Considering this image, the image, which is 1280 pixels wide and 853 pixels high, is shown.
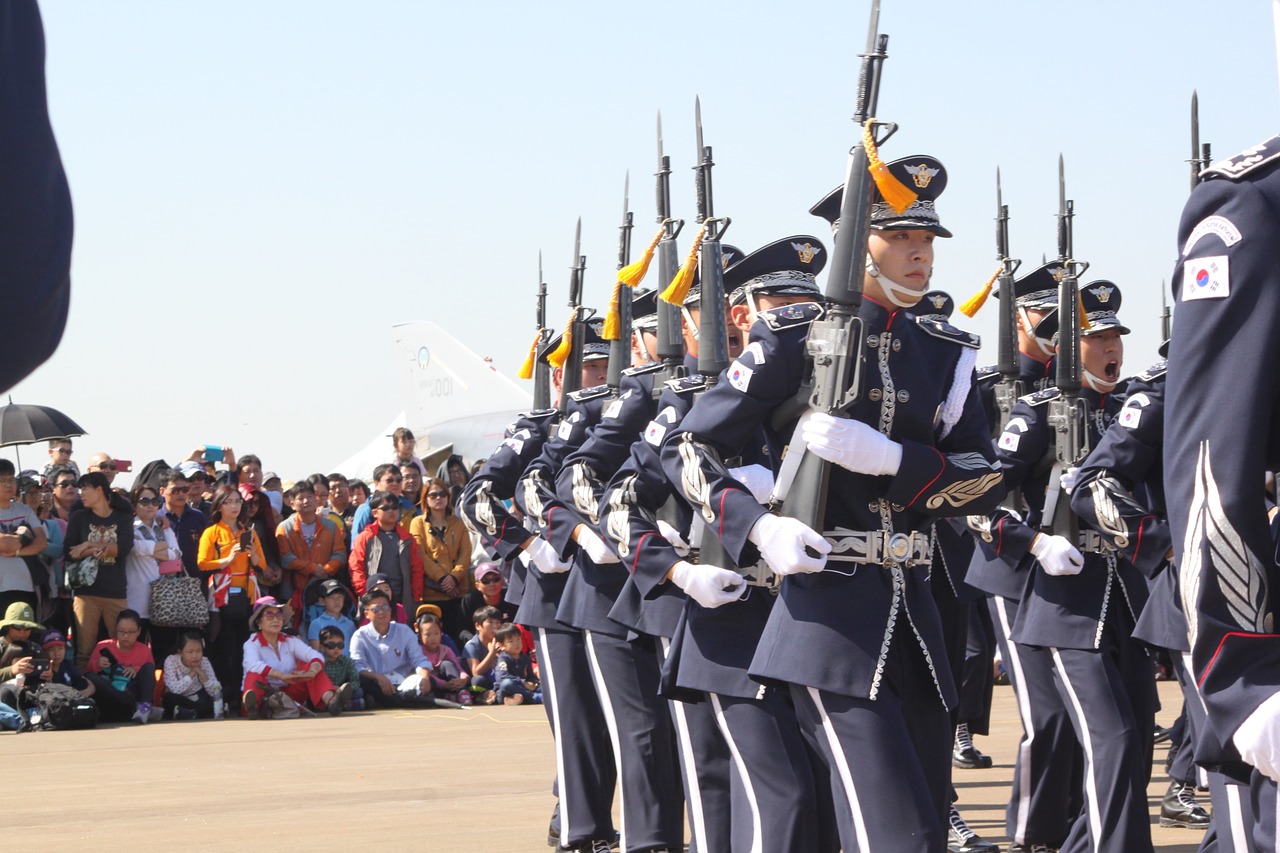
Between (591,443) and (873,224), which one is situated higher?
(873,224)

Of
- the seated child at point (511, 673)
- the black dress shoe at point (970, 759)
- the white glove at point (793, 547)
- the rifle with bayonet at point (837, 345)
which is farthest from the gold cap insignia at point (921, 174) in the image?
the seated child at point (511, 673)

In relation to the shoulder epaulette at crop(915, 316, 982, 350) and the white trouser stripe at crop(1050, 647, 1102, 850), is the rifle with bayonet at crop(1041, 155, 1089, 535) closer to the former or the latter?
the white trouser stripe at crop(1050, 647, 1102, 850)

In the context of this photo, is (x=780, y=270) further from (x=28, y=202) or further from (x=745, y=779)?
(x=28, y=202)

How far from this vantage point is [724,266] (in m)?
6.45

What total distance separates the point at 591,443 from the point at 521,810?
7.14 ft

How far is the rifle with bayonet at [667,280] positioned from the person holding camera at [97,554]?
6399 millimetres

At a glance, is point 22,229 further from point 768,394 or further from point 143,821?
point 143,821

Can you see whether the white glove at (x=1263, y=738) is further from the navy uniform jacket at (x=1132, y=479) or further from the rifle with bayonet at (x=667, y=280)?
the rifle with bayonet at (x=667, y=280)

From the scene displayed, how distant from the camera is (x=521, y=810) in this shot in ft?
27.1

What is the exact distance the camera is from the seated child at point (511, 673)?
14.4m

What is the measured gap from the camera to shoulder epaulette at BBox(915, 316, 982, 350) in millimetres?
4836

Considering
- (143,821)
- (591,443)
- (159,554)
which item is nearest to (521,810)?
(143,821)

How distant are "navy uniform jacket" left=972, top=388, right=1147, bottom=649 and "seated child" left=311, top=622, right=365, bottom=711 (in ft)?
24.7

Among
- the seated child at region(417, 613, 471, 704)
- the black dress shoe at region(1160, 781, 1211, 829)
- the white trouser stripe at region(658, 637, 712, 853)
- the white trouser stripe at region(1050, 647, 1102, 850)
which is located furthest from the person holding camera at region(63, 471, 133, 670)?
the white trouser stripe at region(1050, 647, 1102, 850)
